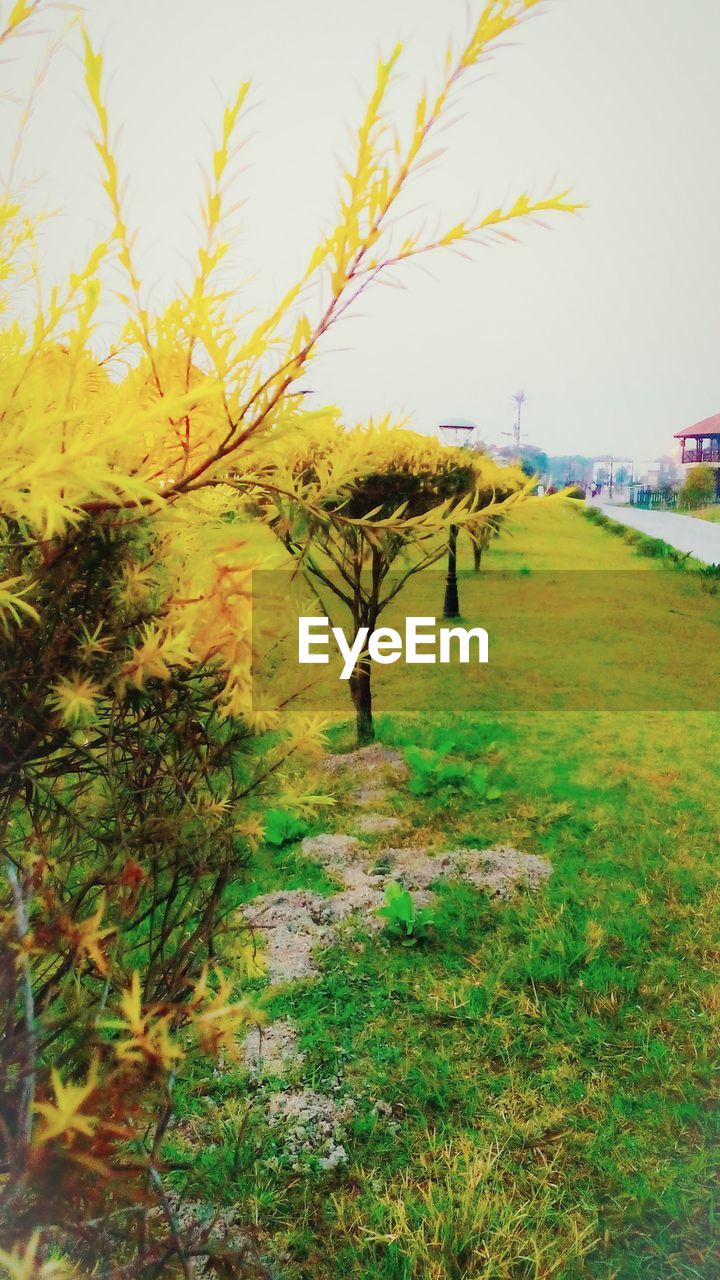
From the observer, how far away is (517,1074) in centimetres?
348

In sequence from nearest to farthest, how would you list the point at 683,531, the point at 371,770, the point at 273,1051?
the point at 273,1051 < the point at 371,770 < the point at 683,531

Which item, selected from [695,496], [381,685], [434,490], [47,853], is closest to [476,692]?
[381,685]

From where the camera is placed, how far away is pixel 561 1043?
366 cm

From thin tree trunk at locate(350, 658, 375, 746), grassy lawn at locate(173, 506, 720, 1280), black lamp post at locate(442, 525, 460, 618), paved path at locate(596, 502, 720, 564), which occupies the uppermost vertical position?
paved path at locate(596, 502, 720, 564)

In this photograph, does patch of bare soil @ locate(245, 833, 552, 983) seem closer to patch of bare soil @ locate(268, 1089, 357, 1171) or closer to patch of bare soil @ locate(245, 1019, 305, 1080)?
patch of bare soil @ locate(245, 1019, 305, 1080)

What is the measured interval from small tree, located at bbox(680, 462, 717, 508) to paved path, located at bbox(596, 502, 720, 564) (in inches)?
123

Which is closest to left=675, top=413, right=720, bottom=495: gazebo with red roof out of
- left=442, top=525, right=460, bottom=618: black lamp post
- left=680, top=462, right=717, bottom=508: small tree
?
left=680, top=462, right=717, bottom=508: small tree

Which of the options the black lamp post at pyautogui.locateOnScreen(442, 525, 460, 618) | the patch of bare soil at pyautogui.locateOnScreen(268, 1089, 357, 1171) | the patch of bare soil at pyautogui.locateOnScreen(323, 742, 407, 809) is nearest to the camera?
the patch of bare soil at pyautogui.locateOnScreen(268, 1089, 357, 1171)

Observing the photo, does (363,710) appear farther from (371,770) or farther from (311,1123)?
(311,1123)

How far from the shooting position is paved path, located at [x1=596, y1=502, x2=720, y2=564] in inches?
855

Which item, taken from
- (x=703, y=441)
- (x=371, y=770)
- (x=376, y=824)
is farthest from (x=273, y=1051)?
(x=703, y=441)

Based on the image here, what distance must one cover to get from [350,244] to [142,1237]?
1.78 meters

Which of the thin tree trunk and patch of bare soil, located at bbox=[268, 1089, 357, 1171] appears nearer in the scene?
patch of bare soil, located at bbox=[268, 1089, 357, 1171]

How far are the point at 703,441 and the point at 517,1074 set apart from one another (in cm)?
5368
